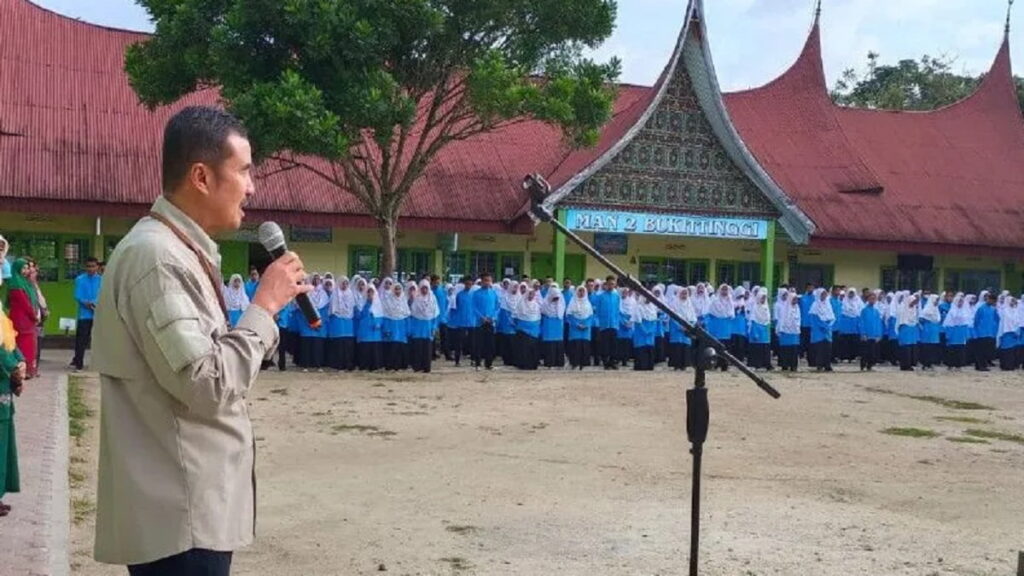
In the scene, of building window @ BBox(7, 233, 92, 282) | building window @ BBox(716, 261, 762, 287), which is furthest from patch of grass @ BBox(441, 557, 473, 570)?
building window @ BBox(716, 261, 762, 287)

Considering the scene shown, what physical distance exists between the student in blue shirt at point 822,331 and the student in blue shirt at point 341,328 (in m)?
8.40

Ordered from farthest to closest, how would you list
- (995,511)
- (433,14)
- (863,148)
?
1. (863,148)
2. (433,14)
3. (995,511)

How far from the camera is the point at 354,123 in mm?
14914

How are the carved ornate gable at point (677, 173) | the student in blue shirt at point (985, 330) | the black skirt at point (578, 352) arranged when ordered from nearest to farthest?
the black skirt at point (578, 352)
the student in blue shirt at point (985, 330)
the carved ornate gable at point (677, 173)

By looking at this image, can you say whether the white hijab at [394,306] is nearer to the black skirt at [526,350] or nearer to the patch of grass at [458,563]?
the black skirt at [526,350]

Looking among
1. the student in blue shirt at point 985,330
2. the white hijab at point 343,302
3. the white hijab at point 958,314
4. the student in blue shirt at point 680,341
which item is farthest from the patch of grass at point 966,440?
the student in blue shirt at point 985,330

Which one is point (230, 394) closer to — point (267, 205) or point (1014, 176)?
point (267, 205)

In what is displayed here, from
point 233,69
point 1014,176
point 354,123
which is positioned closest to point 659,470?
point 354,123

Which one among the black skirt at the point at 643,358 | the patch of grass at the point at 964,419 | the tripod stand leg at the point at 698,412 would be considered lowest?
the patch of grass at the point at 964,419

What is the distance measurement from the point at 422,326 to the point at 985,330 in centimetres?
1158

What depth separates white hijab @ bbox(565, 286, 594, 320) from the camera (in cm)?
1788

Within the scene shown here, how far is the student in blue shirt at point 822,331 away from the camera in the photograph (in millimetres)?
19156

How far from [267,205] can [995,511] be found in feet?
49.7

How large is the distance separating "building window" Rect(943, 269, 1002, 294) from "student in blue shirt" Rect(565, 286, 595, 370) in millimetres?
12906
